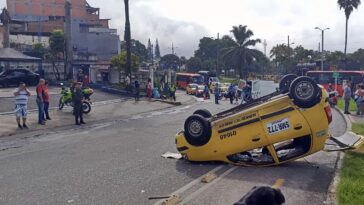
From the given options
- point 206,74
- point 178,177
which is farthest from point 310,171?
point 206,74

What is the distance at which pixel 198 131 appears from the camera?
9617mm

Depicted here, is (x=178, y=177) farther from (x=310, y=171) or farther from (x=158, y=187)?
(x=310, y=171)

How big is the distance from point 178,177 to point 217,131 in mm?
1489

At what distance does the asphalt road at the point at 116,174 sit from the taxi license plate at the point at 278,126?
783 millimetres

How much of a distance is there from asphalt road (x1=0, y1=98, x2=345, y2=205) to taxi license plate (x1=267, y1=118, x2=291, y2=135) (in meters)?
0.78

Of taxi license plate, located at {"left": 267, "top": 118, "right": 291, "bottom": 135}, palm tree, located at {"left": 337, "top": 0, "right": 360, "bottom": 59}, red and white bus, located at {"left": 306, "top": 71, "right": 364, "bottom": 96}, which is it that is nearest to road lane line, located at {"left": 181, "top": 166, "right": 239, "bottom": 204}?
taxi license plate, located at {"left": 267, "top": 118, "right": 291, "bottom": 135}

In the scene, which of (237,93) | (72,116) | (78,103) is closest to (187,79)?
(237,93)

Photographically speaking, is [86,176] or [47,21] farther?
[47,21]

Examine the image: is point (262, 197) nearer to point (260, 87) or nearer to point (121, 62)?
point (260, 87)

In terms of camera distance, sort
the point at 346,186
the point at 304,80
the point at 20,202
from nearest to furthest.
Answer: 1. the point at 20,202
2. the point at 346,186
3. the point at 304,80

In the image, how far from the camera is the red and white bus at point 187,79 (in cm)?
6200

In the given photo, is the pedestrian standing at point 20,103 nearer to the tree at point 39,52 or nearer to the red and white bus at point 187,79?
the tree at point 39,52

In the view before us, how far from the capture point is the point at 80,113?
18.8m

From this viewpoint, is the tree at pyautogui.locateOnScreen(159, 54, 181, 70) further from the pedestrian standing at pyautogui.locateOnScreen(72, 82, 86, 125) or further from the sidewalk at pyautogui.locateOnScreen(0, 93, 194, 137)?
the pedestrian standing at pyautogui.locateOnScreen(72, 82, 86, 125)
